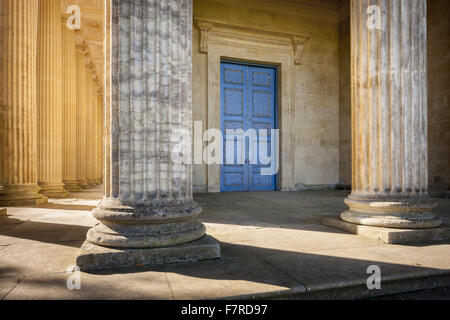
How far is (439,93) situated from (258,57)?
6668 mm

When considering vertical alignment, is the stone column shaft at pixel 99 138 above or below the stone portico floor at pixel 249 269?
above

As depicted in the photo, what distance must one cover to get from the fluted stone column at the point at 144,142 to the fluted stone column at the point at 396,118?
2626 mm

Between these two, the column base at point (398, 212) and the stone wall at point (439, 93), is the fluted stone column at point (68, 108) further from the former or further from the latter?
the stone wall at point (439, 93)

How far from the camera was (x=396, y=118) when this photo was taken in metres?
4.25

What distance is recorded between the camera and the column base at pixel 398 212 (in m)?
4.00

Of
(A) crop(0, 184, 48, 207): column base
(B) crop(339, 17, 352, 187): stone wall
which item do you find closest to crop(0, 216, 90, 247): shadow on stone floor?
(A) crop(0, 184, 48, 207): column base

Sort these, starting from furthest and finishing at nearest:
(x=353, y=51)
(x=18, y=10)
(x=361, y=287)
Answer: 1. (x=18, y=10)
2. (x=353, y=51)
3. (x=361, y=287)

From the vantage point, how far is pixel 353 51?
468 centimetres

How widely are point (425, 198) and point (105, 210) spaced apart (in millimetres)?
4221

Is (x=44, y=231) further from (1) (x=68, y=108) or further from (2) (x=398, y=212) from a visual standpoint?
(1) (x=68, y=108)

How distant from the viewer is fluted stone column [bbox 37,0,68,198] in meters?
10.1

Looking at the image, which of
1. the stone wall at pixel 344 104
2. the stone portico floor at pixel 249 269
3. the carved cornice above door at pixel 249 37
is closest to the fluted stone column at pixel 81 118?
the carved cornice above door at pixel 249 37
